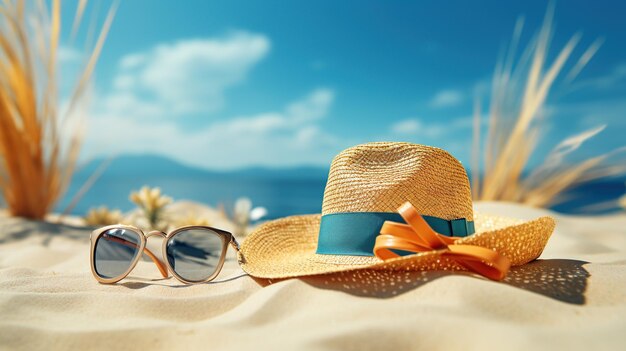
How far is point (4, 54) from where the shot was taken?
12.3 ft

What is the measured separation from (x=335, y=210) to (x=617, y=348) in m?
1.00

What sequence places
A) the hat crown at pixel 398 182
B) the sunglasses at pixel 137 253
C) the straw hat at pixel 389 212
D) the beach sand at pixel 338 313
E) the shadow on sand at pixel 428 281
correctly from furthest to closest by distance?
the sunglasses at pixel 137 253
the hat crown at pixel 398 182
the straw hat at pixel 389 212
the shadow on sand at pixel 428 281
the beach sand at pixel 338 313

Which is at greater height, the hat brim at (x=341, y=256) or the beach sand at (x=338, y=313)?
the hat brim at (x=341, y=256)

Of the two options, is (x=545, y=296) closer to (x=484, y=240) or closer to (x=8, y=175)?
(x=484, y=240)

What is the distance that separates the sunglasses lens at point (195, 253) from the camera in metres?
1.85

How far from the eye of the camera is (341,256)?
1.67 meters

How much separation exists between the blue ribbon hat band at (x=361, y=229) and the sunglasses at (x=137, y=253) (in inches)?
17.8

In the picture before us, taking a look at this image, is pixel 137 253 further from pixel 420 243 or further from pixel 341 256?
pixel 420 243

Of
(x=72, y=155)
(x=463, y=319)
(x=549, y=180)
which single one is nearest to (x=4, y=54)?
(x=72, y=155)

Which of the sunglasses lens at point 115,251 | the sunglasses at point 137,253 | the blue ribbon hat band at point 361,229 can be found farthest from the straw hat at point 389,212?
the sunglasses lens at point 115,251

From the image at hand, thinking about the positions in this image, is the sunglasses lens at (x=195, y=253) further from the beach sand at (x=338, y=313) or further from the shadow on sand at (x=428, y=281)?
the shadow on sand at (x=428, y=281)

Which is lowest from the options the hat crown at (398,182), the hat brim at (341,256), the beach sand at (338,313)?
the beach sand at (338,313)

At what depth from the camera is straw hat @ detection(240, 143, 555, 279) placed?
1.55m

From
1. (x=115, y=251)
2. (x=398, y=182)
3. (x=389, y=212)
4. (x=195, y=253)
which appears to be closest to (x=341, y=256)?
(x=389, y=212)
